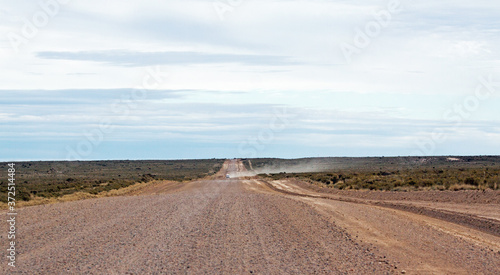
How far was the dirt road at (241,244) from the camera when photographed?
9180 mm

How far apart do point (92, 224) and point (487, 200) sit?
1929cm

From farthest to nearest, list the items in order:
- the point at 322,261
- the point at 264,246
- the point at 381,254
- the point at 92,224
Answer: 1. the point at 92,224
2. the point at 264,246
3. the point at 381,254
4. the point at 322,261

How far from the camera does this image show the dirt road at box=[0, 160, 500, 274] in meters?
9.18

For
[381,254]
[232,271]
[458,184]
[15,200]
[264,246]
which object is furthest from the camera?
[458,184]

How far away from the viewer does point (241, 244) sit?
11453mm

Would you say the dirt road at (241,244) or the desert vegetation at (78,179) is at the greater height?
the desert vegetation at (78,179)

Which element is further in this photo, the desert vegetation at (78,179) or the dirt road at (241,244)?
the desert vegetation at (78,179)

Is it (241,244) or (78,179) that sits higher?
(78,179)

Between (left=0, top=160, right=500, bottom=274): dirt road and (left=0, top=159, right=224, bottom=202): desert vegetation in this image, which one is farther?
(left=0, top=159, right=224, bottom=202): desert vegetation

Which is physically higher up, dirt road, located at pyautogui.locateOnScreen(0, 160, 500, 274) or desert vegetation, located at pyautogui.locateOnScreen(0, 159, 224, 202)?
desert vegetation, located at pyautogui.locateOnScreen(0, 159, 224, 202)

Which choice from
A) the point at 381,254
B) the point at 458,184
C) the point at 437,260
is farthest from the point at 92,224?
the point at 458,184

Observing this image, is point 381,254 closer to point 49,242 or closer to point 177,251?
point 177,251

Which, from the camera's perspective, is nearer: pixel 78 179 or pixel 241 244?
pixel 241 244

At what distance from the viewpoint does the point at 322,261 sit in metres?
9.70
